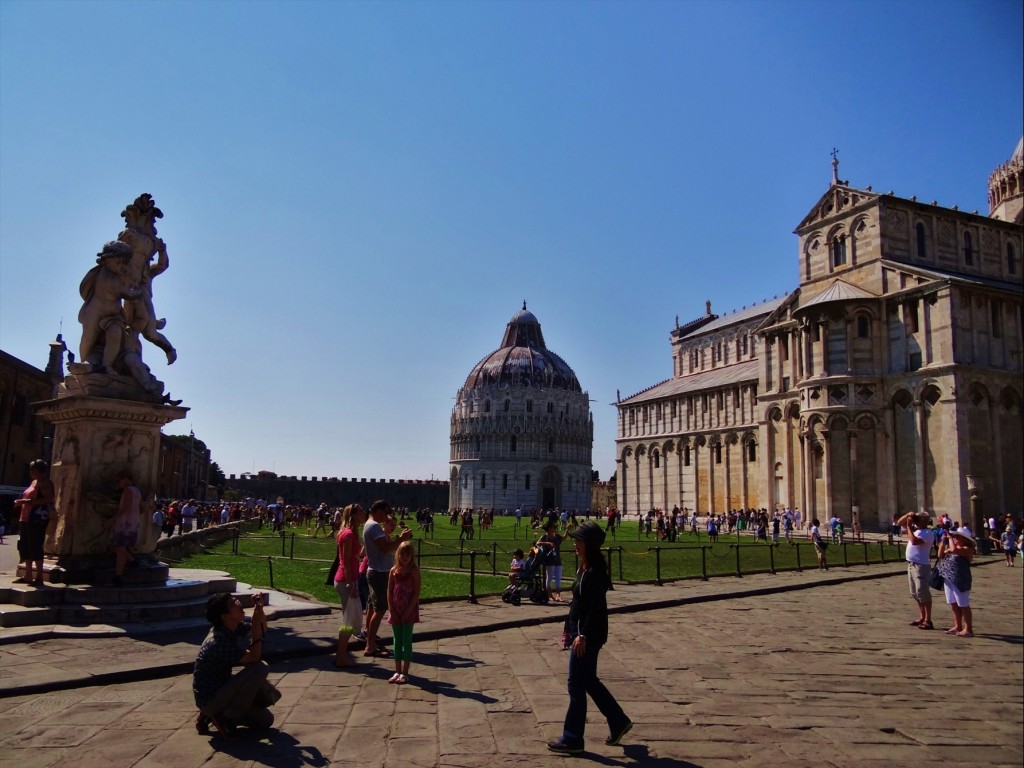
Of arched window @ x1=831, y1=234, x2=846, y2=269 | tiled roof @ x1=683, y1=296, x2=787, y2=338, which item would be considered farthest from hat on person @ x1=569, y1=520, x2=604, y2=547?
tiled roof @ x1=683, y1=296, x2=787, y2=338

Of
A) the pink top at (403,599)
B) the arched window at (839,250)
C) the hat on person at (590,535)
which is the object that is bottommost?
the pink top at (403,599)

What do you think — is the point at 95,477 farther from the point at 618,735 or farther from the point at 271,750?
the point at 618,735

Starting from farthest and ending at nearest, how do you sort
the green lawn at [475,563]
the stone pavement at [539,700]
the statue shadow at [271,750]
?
the green lawn at [475,563]
the stone pavement at [539,700]
the statue shadow at [271,750]

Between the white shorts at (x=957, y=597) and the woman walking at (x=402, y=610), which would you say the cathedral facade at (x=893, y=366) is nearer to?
the white shorts at (x=957, y=597)

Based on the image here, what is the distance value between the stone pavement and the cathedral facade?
968 inches

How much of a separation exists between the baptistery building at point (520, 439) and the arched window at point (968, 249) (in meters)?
65.3

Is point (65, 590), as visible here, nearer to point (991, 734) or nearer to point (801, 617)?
point (991, 734)

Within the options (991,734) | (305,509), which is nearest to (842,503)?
(991,734)

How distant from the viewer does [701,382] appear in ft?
196

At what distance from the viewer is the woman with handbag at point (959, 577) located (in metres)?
9.86

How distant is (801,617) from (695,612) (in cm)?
157

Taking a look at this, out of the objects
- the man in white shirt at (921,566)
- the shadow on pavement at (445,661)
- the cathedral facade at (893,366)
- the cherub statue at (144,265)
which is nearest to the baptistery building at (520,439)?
the cathedral facade at (893,366)

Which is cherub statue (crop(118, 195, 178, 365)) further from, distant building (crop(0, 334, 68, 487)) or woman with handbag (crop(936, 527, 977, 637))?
distant building (crop(0, 334, 68, 487))

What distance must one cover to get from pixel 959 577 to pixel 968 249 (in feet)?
112
